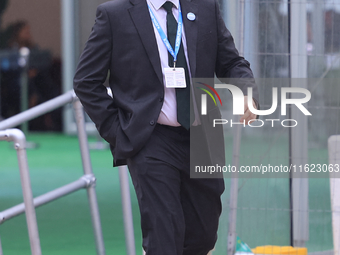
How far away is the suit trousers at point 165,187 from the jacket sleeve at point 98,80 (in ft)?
0.56

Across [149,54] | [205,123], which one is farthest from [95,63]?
[205,123]

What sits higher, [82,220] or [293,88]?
[293,88]

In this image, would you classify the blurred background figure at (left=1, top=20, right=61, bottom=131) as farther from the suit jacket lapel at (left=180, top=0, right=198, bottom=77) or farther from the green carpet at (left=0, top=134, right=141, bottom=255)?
the suit jacket lapel at (left=180, top=0, right=198, bottom=77)

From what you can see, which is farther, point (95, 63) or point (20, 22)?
point (20, 22)

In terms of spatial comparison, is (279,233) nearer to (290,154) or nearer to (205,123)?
(290,154)

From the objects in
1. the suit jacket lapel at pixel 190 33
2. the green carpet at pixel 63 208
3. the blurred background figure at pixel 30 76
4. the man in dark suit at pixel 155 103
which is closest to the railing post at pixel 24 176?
the man in dark suit at pixel 155 103

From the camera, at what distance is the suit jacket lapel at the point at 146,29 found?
2.14m

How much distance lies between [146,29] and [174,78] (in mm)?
235

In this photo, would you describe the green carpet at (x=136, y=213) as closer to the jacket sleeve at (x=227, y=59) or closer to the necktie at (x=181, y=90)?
the jacket sleeve at (x=227, y=59)

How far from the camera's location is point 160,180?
6.93 feet

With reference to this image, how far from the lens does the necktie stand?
213cm

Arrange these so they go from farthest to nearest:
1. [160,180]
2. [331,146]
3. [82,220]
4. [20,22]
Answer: [20,22], [82,220], [331,146], [160,180]

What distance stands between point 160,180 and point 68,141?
28.7 ft

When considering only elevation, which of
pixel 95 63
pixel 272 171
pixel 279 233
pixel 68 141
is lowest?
pixel 68 141
